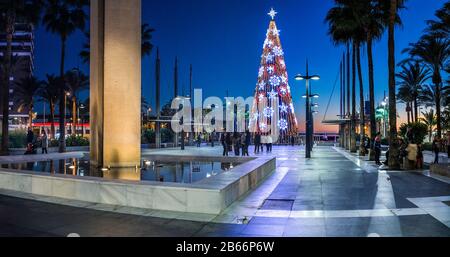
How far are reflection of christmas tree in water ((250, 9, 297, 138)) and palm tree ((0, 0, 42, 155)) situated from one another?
1128 inches

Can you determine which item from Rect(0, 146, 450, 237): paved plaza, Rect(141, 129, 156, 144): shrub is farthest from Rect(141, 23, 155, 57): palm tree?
Rect(0, 146, 450, 237): paved plaza

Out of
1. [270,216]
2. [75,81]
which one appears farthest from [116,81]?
[75,81]

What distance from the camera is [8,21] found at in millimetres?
32781

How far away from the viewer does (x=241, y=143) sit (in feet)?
113

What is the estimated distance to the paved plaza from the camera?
8195 millimetres

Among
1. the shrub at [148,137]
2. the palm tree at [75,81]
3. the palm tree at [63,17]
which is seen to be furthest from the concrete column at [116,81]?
the palm tree at [75,81]

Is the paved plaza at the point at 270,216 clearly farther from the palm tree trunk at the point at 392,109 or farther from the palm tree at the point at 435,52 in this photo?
the palm tree at the point at 435,52

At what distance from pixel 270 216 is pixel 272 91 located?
48850 millimetres

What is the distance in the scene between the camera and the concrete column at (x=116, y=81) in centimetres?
1904

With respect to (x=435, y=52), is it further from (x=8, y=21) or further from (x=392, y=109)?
(x=8, y=21)

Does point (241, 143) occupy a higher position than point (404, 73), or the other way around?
point (404, 73)
